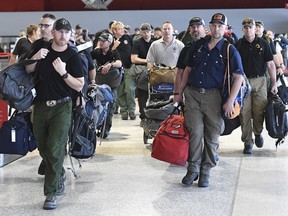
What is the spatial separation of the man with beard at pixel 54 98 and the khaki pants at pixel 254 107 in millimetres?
3027

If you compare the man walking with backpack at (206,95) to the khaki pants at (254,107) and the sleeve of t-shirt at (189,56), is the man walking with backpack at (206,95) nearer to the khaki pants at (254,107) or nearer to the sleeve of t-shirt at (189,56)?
the sleeve of t-shirt at (189,56)

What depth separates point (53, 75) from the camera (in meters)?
5.03

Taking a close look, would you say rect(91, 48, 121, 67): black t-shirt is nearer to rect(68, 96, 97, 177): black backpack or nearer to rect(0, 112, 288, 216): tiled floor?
rect(0, 112, 288, 216): tiled floor

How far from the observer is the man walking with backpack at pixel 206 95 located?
18.5ft

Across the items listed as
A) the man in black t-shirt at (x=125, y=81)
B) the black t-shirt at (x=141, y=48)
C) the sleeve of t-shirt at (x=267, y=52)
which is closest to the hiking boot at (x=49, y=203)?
the sleeve of t-shirt at (x=267, y=52)

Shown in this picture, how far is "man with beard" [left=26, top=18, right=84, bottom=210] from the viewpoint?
502 centimetres

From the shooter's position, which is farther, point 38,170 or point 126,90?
point 126,90

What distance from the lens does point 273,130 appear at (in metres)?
7.42

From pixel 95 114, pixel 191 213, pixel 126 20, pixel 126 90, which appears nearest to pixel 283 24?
pixel 126 20

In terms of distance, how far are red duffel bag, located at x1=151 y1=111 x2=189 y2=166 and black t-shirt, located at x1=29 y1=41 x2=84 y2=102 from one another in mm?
1234

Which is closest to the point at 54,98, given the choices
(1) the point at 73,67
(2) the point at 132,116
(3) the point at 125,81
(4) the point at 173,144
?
(1) the point at 73,67

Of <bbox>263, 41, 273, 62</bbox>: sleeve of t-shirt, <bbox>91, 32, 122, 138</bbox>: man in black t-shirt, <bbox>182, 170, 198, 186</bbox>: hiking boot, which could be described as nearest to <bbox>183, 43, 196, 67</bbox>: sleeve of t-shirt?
<bbox>182, 170, 198, 186</bbox>: hiking boot

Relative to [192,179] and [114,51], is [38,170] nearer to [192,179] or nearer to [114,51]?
[192,179]

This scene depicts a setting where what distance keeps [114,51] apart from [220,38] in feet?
10.5
